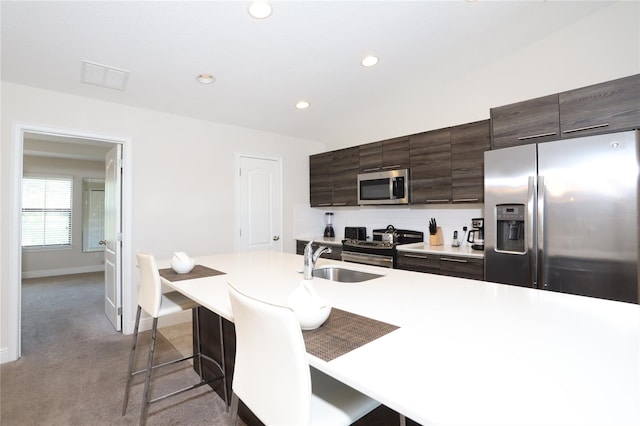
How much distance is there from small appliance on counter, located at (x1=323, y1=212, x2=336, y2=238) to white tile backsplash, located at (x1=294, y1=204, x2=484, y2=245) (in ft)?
0.17

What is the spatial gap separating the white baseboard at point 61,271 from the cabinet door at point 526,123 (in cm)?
777

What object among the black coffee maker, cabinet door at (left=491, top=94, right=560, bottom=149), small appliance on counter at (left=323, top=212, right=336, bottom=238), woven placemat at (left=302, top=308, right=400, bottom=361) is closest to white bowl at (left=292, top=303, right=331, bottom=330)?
woven placemat at (left=302, top=308, right=400, bottom=361)

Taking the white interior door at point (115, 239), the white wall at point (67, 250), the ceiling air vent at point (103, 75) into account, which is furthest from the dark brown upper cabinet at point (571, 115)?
the white wall at point (67, 250)

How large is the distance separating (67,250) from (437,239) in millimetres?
7213

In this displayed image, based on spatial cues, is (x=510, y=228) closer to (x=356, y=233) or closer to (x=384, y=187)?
(x=384, y=187)

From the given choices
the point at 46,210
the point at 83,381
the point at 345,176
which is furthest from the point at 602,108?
the point at 46,210

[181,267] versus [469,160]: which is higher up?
[469,160]

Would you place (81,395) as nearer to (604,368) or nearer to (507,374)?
(507,374)

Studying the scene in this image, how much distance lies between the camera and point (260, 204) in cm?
435

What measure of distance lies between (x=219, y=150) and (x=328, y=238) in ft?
6.70

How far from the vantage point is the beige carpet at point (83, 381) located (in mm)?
1941

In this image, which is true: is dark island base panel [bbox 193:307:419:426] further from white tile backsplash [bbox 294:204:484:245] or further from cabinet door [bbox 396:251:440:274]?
white tile backsplash [bbox 294:204:484:245]

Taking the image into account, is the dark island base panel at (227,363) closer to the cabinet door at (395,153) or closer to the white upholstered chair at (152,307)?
the white upholstered chair at (152,307)

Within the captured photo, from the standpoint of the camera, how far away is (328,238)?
4.88 meters
